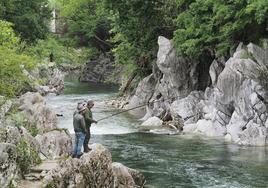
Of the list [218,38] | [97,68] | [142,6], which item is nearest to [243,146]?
[218,38]

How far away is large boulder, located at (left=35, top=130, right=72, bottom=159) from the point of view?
61.5ft

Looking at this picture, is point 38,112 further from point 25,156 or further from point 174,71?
point 174,71

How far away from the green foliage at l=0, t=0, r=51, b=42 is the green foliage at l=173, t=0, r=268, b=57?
74.0 feet

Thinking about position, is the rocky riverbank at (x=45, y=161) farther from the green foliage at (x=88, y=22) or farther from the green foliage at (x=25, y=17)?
the green foliage at (x=88, y=22)

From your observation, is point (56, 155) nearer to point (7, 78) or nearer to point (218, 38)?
point (7, 78)

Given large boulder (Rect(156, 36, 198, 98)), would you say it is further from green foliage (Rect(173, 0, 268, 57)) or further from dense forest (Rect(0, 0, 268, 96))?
green foliage (Rect(173, 0, 268, 57))

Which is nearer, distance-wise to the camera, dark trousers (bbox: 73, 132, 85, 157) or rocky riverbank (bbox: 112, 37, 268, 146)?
dark trousers (bbox: 73, 132, 85, 157)

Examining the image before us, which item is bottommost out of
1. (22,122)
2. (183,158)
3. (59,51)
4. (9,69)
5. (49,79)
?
(183,158)

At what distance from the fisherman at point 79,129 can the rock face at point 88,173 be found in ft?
4.28

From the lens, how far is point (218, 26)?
29.5 m

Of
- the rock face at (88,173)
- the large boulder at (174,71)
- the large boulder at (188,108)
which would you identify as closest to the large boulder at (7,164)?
the rock face at (88,173)

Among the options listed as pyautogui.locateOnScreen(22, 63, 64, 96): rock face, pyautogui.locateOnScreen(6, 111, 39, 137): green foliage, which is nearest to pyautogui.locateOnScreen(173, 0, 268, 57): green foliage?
pyautogui.locateOnScreen(6, 111, 39, 137): green foliage

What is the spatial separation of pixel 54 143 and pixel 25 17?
33309 millimetres

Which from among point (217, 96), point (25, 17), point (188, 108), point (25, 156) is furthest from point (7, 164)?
point (25, 17)
